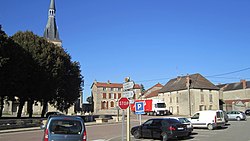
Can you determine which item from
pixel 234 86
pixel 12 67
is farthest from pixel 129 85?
pixel 234 86

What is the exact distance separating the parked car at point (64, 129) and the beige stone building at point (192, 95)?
53.3 metres

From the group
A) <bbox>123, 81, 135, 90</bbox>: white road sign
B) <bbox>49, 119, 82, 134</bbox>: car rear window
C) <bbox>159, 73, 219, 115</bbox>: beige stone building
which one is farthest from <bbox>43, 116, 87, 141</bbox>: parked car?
<bbox>159, 73, 219, 115</bbox>: beige stone building

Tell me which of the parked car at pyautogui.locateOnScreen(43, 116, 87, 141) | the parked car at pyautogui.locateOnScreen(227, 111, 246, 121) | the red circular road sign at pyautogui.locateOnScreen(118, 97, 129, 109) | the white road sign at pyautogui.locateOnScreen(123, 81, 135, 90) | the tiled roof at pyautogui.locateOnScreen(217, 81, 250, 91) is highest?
the tiled roof at pyautogui.locateOnScreen(217, 81, 250, 91)

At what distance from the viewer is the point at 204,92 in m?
65.4

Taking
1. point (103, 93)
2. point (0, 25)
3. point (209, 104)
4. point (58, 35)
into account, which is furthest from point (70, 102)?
point (103, 93)

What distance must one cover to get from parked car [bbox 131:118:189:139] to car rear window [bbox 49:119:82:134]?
843cm

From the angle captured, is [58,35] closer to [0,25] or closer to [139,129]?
[0,25]

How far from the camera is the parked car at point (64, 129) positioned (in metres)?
10.1

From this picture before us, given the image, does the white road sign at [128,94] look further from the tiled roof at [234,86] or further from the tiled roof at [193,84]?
the tiled roof at [234,86]

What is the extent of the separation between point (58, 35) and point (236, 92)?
54070mm

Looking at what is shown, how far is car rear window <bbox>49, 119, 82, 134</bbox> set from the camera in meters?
10.3

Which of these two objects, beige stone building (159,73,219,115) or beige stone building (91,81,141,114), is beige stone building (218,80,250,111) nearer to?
beige stone building (159,73,219,115)

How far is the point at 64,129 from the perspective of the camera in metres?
10.4

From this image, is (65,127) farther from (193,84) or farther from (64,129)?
(193,84)
